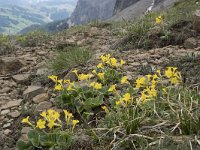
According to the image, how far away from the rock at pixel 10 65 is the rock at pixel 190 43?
3.34 meters

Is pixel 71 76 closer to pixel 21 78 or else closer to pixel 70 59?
pixel 70 59

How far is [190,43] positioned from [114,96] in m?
2.93

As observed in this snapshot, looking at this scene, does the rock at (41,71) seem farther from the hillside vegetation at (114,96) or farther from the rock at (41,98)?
the rock at (41,98)

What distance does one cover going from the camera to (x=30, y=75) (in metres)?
6.89

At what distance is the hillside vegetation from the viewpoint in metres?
3.43

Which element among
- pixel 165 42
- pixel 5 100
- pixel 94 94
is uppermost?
pixel 165 42

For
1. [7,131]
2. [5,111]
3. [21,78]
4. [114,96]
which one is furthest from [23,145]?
[21,78]

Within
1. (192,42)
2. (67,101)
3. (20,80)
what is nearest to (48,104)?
(67,101)

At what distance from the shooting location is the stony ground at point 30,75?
4.73m

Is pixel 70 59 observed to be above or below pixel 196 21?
below

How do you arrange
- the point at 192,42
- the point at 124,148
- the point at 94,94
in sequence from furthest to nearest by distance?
the point at 192,42, the point at 94,94, the point at 124,148

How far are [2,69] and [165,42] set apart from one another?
3.32 metres

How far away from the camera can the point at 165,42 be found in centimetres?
761

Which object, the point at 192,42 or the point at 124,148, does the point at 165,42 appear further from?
the point at 124,148
